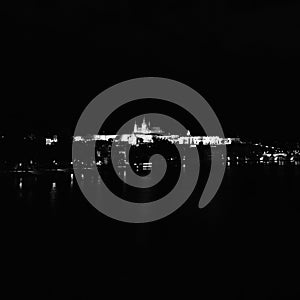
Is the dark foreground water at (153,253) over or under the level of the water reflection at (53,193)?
under

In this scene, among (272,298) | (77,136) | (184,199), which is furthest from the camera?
(77,136)

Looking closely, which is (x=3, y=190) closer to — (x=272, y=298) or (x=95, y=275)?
(x=95, y=275)

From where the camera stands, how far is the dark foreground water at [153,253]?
264 inches

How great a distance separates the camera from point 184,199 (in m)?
17.3

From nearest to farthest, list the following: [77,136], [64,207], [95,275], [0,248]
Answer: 1. [95,275]
2. [0,248]
3. [64,207]
4. [77,136]

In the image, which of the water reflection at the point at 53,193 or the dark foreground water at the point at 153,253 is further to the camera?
the water reflection at the point at 53,193

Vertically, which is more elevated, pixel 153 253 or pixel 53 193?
pixel 53 193

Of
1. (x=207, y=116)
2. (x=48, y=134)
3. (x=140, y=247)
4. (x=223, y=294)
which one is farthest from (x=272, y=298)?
(x=207, y=116)

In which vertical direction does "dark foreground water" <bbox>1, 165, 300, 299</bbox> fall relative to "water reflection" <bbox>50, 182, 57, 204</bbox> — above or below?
below

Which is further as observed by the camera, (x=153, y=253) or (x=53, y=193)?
(x=53, y=193)

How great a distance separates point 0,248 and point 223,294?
11.7 feet

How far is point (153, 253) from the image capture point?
8.66m

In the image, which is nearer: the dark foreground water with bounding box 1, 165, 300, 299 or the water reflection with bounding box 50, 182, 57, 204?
the dark foreground water with bounding box 1, 165, 300, 299

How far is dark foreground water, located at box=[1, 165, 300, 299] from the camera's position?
22.0ft
